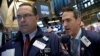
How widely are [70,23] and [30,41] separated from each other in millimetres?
1044

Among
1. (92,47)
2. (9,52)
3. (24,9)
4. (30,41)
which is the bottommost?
(92,47)

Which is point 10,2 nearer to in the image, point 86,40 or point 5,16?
point 5,16

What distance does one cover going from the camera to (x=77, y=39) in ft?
11.6

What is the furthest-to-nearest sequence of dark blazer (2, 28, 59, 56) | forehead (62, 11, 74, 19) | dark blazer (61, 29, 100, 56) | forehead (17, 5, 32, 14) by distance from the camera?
forehead (62, 11, 74, 19)
dark blazer (61, 29, 100, 56)
forehead (17, 5, 32, 14)
dark blazer (2, 28, 59, 56)

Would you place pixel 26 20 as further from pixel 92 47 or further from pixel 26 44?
pixel 92 47

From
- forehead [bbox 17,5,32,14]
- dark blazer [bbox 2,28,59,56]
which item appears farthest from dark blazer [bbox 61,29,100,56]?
forehead [bbox 17,5,32,14]

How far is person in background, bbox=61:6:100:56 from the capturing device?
3422mm

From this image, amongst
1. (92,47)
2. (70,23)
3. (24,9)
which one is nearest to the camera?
(24,9)

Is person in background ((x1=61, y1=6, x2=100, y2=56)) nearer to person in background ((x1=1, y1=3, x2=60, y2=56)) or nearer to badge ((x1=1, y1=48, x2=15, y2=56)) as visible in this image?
person in background ((x1=1, y1=3, x2=60, y2=56))

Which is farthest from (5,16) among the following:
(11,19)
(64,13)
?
(64,13)

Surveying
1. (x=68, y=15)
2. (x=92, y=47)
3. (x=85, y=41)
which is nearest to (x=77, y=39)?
(x=85, y=41)

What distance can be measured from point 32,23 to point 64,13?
41.7 inches

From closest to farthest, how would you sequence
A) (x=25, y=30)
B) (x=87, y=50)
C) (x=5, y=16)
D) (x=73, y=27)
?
(x=25, y=30) < (x=87, y=50) < (x=73, y=27) < (x=5, y=16)

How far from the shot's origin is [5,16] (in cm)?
908
